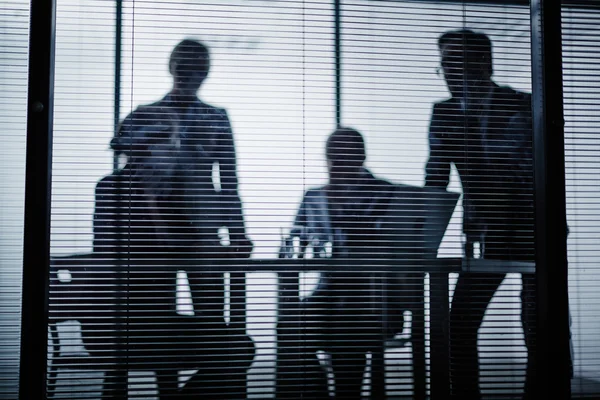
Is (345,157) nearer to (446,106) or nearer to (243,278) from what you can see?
(446,106)

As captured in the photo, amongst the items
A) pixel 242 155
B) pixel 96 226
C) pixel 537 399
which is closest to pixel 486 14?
pixel 242 155

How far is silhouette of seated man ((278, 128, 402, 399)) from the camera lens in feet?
6.64

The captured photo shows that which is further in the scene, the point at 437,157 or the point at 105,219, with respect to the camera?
the point at 437,157

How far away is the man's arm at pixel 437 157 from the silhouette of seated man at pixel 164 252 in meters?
0.73

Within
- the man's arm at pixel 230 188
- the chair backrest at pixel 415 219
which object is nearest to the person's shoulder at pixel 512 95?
the chair backrest at pixel 415 219

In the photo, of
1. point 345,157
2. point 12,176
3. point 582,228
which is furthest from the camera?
point 582,228

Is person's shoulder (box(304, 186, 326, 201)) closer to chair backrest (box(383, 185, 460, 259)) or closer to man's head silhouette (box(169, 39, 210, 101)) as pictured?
chair backrest (box(383, 185, 460, 259))

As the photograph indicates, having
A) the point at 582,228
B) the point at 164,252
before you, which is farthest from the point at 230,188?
the point at 582,228

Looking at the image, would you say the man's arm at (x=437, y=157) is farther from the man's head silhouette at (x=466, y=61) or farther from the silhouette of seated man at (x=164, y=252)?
the silhouette of seated man at (x=164, y=252)

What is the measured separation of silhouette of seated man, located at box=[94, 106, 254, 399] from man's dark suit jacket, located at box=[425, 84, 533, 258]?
0.81 m

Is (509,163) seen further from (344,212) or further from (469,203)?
Result: (344,212)

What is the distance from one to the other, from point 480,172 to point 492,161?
0.19 ft

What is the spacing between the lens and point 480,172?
2115 mm

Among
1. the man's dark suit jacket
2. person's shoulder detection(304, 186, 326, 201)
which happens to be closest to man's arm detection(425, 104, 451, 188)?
the man's dark suit jacket
